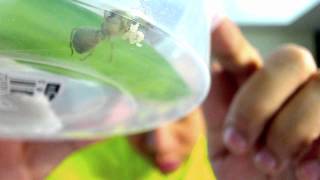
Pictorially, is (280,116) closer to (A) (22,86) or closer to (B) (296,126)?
(B) (296,126)

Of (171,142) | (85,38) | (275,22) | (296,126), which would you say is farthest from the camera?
(275,22)

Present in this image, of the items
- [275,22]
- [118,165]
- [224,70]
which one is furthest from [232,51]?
[275,22]

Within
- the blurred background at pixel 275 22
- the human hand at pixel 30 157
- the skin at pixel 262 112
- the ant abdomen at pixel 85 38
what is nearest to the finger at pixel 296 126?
the skin at pixel 262 112

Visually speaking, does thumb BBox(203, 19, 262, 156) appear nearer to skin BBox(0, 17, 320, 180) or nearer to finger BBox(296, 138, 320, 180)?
skin BBox(0, 17, 320, 180)

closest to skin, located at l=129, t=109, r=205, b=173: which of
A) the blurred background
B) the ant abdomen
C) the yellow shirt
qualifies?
the yellow shirt

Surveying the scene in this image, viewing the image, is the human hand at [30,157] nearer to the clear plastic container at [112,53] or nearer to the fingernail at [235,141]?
the clear plastic container at [112,53]

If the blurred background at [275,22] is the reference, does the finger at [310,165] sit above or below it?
above
